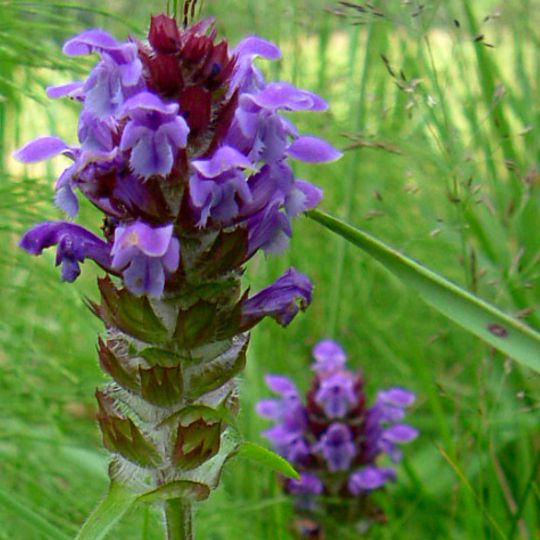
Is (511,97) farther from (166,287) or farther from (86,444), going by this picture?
(166,287)

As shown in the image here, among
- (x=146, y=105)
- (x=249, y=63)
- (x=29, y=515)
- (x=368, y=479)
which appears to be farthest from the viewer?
(x=368, y=479)

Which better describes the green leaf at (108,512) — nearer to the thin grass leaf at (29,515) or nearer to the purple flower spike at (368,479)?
the thin grass leaf at (29,515)

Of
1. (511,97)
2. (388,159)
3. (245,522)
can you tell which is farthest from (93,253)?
(388,159)

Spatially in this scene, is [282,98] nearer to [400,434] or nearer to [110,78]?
[110,78]

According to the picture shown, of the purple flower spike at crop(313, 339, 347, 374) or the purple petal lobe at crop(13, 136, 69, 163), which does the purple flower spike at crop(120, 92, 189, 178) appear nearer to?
the purple petal lobe at crop(13, 136, 69, 163)

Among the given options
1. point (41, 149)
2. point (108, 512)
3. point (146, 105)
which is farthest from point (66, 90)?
point (108, 512)

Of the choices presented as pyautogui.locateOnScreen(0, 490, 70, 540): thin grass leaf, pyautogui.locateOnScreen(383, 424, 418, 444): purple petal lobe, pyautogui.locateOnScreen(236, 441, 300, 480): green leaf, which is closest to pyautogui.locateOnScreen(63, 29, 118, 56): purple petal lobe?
pyautogui.locateOnScreen(236, 441, 300, 480): green leaf

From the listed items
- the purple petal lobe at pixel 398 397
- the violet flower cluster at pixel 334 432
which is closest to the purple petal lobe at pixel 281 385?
the violet flower cluster at pixel 334 432
